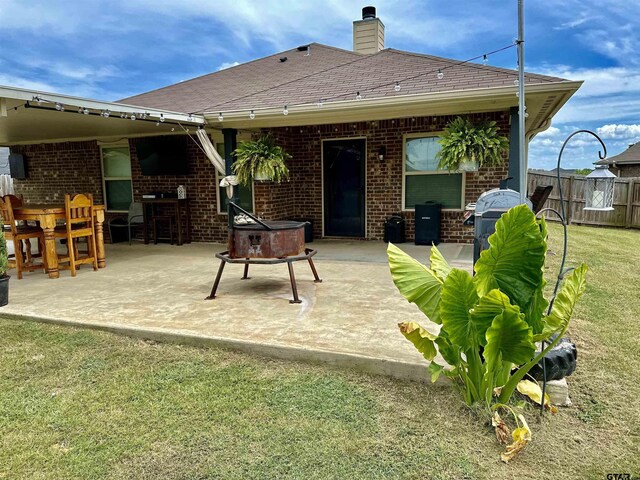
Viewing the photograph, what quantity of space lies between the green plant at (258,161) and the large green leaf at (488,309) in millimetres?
5073

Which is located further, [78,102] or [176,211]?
[176,211]

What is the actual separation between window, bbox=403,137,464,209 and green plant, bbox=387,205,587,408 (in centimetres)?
575

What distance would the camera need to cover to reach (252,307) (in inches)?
174

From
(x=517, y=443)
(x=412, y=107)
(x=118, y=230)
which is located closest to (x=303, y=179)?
(x=412, y=107)

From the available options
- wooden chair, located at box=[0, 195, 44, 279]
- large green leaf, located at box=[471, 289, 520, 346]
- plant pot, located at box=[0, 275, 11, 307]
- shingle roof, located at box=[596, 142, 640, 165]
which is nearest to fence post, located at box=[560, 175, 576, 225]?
shingle roof, located at box=[596, 142, 640, 165]

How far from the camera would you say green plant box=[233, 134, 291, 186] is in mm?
6918

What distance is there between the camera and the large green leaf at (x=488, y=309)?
7.17ft

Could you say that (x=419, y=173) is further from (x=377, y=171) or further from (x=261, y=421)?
(x=261, y=421)

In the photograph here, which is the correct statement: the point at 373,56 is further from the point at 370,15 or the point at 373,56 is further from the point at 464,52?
the point at 464,52

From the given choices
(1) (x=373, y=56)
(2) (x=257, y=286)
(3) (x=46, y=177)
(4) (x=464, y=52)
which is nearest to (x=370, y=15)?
(1) (x=373, y=56)

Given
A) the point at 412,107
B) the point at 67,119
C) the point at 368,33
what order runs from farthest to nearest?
1. the point at 368,33
2. the point at 67,119
3. the point at 412,107

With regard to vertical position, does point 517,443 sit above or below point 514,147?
below

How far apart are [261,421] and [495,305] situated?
137cm

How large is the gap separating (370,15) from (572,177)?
7.93 m
